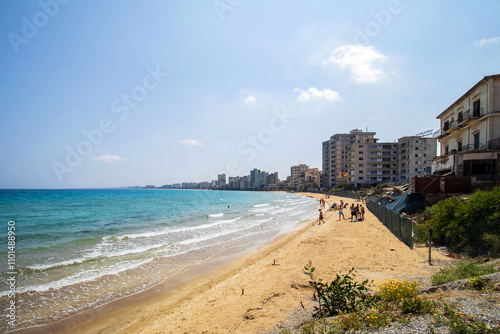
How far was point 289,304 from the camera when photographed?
7.16 meters

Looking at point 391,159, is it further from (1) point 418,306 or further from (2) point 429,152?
(1) point 418,306

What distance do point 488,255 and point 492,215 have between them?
202 cm

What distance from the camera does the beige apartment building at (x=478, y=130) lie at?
2109 centimetres

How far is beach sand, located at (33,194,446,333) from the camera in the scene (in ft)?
23.1

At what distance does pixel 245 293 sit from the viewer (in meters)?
9.04

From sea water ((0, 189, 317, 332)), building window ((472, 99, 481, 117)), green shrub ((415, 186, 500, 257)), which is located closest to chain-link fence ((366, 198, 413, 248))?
green shrub ((415, 186, 500, 257))

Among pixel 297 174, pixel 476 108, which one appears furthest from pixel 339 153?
pixel 476 108

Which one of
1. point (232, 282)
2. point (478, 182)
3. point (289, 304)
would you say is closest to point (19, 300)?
point (232, 282)

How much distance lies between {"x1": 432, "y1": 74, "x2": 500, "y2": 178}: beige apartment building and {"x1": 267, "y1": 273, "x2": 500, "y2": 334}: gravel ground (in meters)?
19.3

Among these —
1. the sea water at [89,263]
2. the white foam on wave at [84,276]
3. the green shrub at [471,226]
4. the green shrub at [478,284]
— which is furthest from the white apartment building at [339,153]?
the green shrub at [478,284]

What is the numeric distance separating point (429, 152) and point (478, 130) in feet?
188

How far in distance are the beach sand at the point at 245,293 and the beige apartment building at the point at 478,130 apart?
14.3 m

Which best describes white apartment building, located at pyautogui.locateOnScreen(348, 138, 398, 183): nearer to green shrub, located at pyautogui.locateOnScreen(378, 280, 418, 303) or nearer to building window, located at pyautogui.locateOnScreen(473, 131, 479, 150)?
building window, located at pyautogui.locateOnScreen(473, 131, 479, 150)

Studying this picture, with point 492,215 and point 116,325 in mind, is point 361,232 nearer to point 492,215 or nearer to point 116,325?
point 492,215
